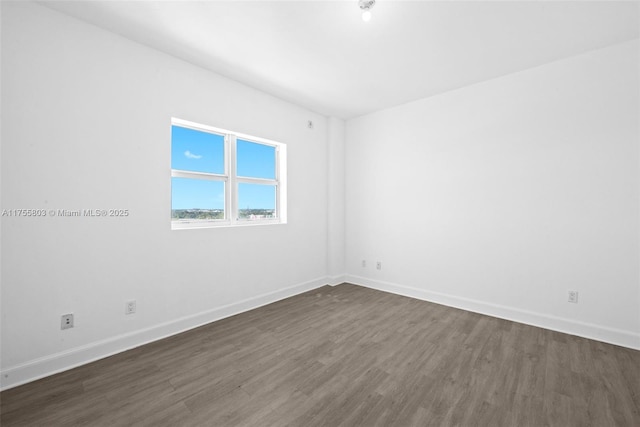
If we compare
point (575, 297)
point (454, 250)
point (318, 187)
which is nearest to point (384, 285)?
point (454, 250)

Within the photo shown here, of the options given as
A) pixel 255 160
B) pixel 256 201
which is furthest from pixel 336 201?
pixel 255 160

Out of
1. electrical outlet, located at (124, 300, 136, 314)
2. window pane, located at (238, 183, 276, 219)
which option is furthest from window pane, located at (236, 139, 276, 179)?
electrical outlet, located at (124, 300, 136, 314)

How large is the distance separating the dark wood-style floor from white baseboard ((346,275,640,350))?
4.2 inches

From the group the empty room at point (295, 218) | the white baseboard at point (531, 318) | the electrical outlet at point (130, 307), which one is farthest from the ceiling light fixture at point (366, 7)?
the white baseboard at point (531, 318)

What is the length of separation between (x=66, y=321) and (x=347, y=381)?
2.29 meters

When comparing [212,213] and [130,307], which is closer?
[130,307]

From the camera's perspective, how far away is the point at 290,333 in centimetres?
278

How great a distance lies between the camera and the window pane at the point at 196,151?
294 cm

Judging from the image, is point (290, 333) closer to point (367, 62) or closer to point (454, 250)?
point (454, 250)

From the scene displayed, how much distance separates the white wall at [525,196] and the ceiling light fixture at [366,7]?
203 centimetres

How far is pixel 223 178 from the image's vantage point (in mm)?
3311

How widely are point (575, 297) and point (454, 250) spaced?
1.23m

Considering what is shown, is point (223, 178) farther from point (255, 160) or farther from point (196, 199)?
point (255, 160)

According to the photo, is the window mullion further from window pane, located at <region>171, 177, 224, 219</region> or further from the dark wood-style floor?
the dark wood-style floor
